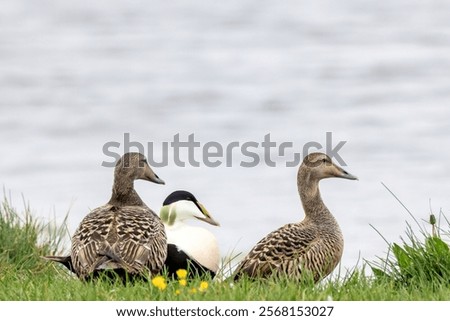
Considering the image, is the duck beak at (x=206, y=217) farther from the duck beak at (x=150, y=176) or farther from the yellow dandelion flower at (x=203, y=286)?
the yellow dandelion flower at (x=203, y=286)

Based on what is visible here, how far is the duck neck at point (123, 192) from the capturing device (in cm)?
916

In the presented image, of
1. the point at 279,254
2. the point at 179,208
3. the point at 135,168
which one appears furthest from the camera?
the point at 135,168

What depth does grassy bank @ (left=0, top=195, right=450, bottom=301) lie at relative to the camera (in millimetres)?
7543

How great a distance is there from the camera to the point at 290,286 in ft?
25.1

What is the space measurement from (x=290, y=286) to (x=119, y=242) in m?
1.39

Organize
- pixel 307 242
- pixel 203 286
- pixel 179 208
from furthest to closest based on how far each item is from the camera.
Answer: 1. pixel 179 208
2. pixel 307 242
3. pixel 203 286

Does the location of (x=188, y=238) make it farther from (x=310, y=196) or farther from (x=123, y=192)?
(x=310, y=196)

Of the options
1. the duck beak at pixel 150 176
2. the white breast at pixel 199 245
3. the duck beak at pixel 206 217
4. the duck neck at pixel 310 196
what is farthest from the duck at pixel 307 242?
the duck beak at pixel 150 176

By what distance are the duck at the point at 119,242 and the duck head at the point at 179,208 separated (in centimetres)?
14

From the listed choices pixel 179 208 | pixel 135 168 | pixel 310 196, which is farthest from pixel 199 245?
pixel 310 196

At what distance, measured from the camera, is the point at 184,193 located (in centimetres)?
914
